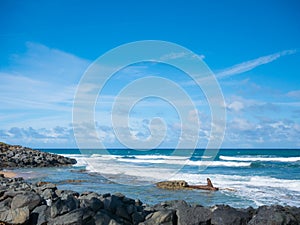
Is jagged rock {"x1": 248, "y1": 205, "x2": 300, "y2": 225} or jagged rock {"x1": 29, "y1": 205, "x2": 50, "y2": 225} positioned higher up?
jagged rock {"x1": 248, "y1": 205, "x2": 300, "y2": 225}

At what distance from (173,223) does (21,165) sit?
29180 millimetres

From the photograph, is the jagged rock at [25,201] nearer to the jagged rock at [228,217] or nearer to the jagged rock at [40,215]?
the jagged rock at [40,215]

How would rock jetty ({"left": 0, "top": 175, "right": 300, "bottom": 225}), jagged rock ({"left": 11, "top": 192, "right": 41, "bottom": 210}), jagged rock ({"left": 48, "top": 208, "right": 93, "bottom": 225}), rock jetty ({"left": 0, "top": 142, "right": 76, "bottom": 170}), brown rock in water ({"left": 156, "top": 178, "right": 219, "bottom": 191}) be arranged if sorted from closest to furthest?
jagged rock ({"left": 48, "top": 208, "right": 93, "bottom": 225}) < rock jetty ({"left": 0, "top": 175, "right": 300, "bottom": 225}) < jagged rock ({"left": 11, "top": 192, "right": 41, "bottom": 210}) < brown rock in water ({"left": 156, "top": 178, "right": 219, "bottom": 191}) < rock jetty ({"left": 0, "top": 142, "right": 76, "bottom": 170})

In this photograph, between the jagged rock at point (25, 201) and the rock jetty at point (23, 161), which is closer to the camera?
→ the jagged rock at point (25, 201)

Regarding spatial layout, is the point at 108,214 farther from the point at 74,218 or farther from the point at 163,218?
the point at 163,218

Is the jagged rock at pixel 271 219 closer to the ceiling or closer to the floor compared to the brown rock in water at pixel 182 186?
closer to the ceiling

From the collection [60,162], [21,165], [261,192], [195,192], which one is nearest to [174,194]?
[195,192]

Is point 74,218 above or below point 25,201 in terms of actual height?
below

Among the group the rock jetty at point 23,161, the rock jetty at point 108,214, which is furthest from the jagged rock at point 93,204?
the rock jetty at point 23,161

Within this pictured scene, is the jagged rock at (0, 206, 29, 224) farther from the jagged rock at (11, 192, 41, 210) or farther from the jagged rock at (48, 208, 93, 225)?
the jagged rock at (48, 208, 93, 225)

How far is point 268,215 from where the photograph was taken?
7863mm

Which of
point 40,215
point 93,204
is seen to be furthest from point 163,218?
point 40,215

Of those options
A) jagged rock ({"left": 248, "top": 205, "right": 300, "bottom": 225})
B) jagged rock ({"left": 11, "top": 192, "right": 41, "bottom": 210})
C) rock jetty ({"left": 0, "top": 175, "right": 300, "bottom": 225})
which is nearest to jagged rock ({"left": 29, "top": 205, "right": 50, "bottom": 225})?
rock jetty ({"left": 0, "top": 175, "right": 300, "bottom": 225})

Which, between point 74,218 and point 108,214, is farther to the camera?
point 108,214
